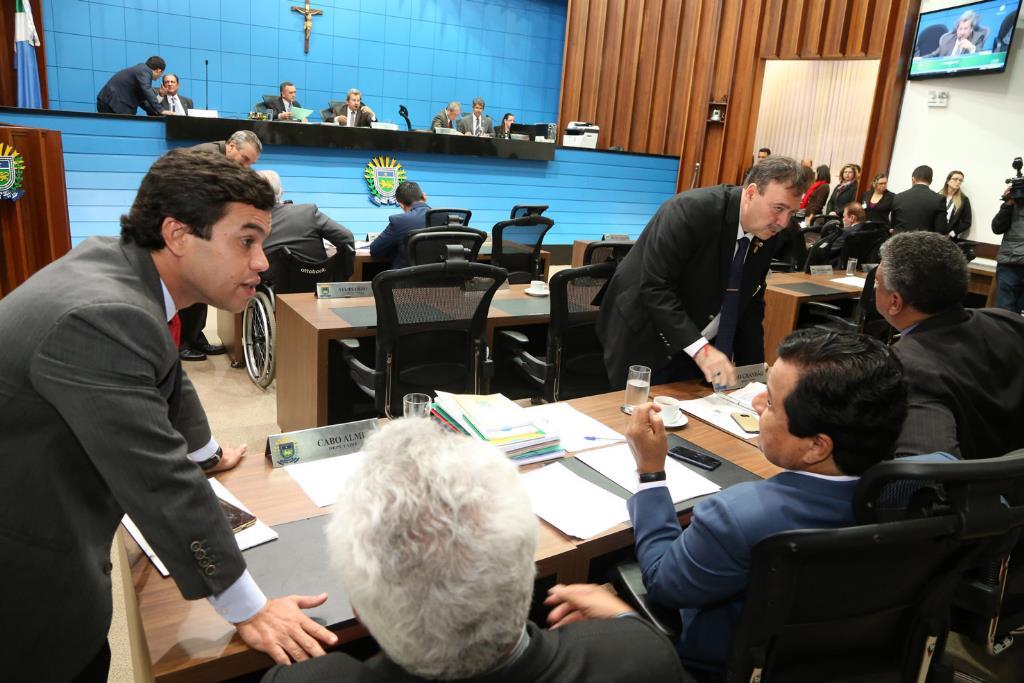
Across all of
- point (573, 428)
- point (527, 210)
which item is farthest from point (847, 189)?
point (573, 428)

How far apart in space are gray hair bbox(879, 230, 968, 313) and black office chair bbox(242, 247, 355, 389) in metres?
3.07

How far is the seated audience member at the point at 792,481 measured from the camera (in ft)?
3.66

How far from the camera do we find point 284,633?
1.03 m

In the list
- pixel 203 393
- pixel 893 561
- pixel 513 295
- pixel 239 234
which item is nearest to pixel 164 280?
pixel 239 234

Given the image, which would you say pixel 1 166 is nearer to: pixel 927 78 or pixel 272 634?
pixel 272 634

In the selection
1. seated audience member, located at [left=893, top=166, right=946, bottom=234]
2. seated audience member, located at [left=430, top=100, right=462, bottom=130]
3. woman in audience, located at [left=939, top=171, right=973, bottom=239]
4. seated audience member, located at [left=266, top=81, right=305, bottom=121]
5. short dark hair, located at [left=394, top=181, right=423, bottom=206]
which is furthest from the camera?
seated audience member, located at [left=430, top=100, right=462, bottom=130]

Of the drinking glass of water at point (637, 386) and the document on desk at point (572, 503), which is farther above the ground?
the drinking glass of water at point (637, 386)

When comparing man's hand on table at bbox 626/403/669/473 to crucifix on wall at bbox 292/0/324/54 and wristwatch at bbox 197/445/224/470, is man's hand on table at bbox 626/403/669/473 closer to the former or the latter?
wristwatch at bbox 197/445/224/470

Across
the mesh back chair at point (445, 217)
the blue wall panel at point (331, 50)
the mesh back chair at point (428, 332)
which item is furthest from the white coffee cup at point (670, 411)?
the blue wall panel at point (331, 50)

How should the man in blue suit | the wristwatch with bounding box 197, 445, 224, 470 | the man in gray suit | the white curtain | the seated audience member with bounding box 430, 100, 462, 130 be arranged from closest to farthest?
the man in gray suit → the wristwatch with bounding box 197, 445, 224, 470 → the man in blue suit → the seated audience member with bounding box 430, 100, 462, 130 → the white curtain

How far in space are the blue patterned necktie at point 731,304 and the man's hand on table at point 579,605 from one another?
1462 mm

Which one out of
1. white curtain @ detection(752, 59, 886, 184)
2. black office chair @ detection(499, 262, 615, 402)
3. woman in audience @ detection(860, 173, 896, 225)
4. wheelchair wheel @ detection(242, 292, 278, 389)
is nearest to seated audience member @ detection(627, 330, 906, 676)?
black office chair @ detection(499, 262, 615, 402)

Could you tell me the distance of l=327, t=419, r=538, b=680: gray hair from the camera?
2.35ft

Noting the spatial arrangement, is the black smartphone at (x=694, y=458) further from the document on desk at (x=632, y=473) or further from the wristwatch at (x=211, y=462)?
the wristwatch at (x=211, y=462)
